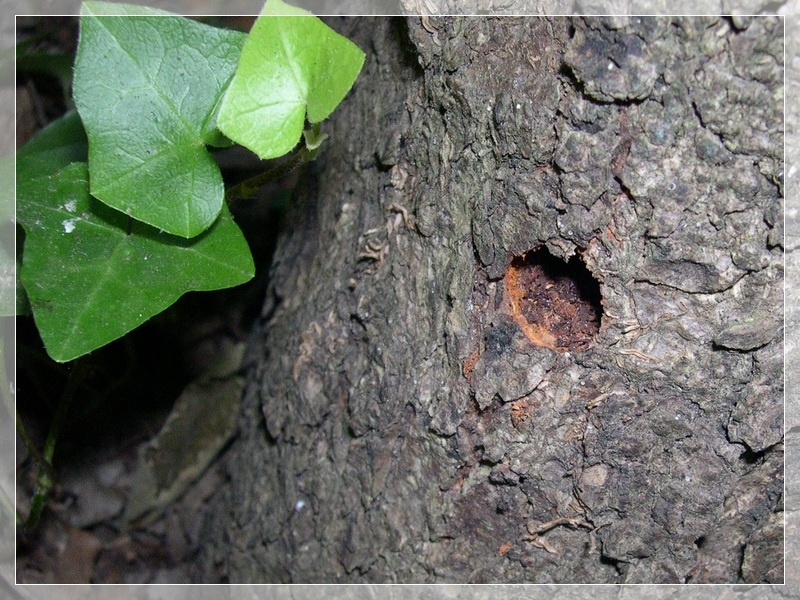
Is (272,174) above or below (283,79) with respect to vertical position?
below

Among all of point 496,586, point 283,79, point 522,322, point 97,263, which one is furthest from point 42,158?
point 496,586

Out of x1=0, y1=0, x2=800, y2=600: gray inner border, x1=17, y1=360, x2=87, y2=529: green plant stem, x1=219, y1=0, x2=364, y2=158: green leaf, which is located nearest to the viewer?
x1=0, y1=0, x2=800, y2=600: gray inner border

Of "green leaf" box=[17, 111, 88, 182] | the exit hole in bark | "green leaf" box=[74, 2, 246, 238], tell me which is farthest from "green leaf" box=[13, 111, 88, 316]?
the exit hole in bark

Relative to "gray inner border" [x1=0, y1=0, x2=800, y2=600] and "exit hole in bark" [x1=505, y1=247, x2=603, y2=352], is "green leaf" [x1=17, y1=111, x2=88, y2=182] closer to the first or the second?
"gray inner border" [x1=0, y1=0, x2=800, y2=600]

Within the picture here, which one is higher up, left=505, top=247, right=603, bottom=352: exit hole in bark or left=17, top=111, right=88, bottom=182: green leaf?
left=505, top=247, right=603, bottom=352: exit hole in bark

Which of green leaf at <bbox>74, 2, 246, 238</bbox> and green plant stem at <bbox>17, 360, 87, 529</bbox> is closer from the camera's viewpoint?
green leaf at <bbox>74, 2, 246, 238</bbox>

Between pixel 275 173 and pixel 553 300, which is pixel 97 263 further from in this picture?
pixel 553 300

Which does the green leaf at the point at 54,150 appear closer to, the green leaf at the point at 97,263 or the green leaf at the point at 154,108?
the green leaf at the point at 97,263

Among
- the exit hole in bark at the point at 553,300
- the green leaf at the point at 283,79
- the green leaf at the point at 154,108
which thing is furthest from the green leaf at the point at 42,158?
the exit hole in bark at the point at 553,300
